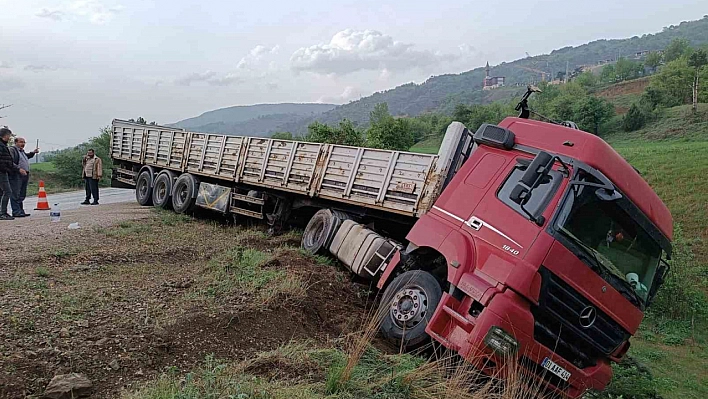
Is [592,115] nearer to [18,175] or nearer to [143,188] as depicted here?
[143,188]

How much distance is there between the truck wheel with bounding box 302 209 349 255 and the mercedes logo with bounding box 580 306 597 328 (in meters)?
4.01

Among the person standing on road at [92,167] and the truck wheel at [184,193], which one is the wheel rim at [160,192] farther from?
the person standing on road at [92,167]

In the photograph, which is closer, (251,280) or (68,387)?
(68,387)

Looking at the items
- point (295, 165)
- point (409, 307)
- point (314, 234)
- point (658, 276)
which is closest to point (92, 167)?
point (295, 165)

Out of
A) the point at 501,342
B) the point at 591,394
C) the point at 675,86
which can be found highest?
the point at 675,86

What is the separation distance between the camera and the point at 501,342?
4203 millimetres

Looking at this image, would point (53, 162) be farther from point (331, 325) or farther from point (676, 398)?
point (676, 398)

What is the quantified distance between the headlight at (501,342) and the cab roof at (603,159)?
5.28ft

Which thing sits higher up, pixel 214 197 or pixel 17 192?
pixel 214 197

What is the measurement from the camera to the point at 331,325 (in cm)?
552

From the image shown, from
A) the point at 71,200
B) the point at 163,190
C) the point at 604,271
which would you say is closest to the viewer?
the point at 604,271

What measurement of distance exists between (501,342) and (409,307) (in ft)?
3.67

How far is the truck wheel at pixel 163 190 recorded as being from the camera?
12188mm

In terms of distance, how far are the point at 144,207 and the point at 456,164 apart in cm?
874
